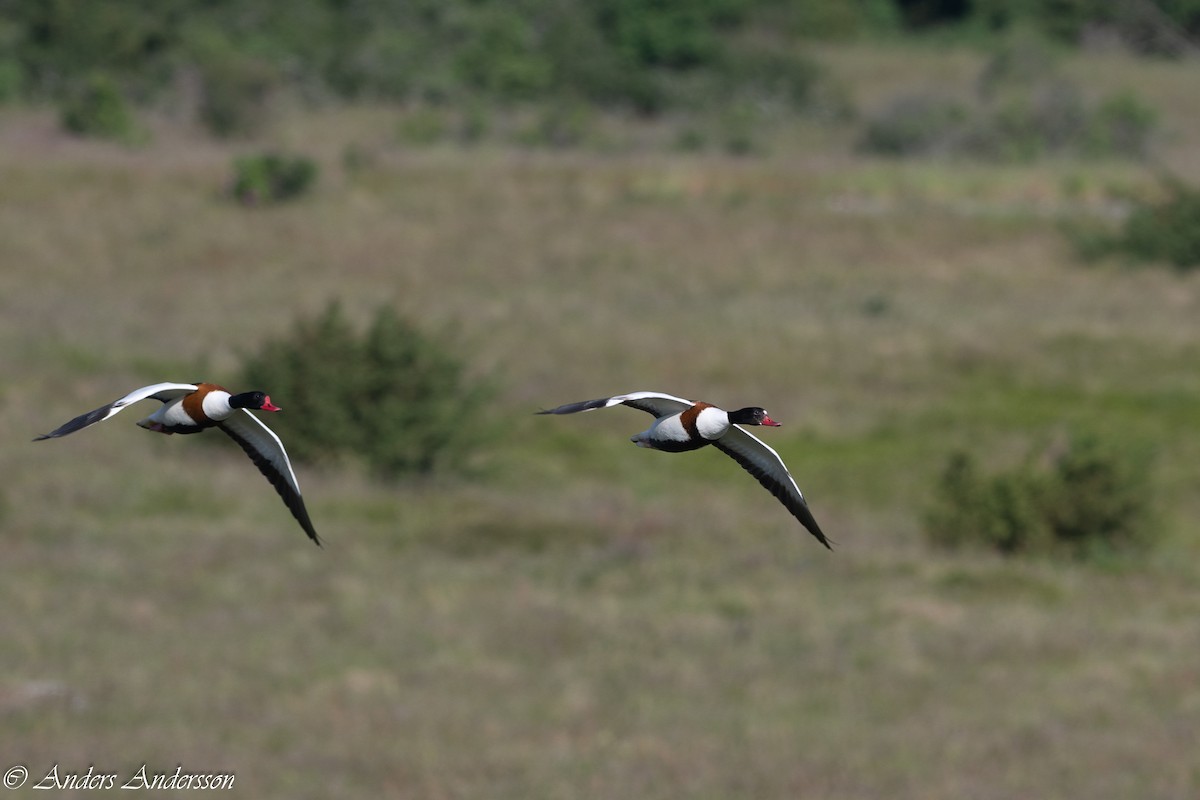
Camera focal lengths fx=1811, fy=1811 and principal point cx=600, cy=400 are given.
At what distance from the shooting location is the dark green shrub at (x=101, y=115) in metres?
96.9

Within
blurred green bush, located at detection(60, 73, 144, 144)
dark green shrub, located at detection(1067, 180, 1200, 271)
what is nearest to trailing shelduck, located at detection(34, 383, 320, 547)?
dark green shrub, located at detection(1067, 180, 1200, 271)

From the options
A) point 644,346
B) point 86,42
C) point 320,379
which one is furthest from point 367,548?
point 86,42

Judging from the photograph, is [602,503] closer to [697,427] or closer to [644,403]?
[644,403]

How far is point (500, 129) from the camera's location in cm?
10975

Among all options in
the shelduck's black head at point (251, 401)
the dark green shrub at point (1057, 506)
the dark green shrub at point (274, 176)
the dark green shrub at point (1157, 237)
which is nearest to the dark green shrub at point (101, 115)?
the dark green shrub at point (274, 176)

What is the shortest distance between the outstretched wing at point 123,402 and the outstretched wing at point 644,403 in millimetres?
797

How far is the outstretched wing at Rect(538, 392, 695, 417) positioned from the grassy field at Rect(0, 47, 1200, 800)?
26.8 metres

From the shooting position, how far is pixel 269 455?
4246mm

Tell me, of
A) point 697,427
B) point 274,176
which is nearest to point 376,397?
point 274,176

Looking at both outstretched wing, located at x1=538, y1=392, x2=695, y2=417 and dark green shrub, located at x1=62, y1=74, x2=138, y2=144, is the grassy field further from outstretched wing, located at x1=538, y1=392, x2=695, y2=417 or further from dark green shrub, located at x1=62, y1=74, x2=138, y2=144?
outstretched wing, located at x1=538, y1=392, x2=695, y2=417

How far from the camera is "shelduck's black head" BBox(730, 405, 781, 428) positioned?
3701 millimetres

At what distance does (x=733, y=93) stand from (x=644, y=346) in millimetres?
63336

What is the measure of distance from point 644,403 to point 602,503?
49482 mm

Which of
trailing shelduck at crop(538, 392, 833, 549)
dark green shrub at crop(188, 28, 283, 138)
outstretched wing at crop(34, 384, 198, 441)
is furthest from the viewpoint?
dark green shrub at crop(188, 28, 283, 138)
